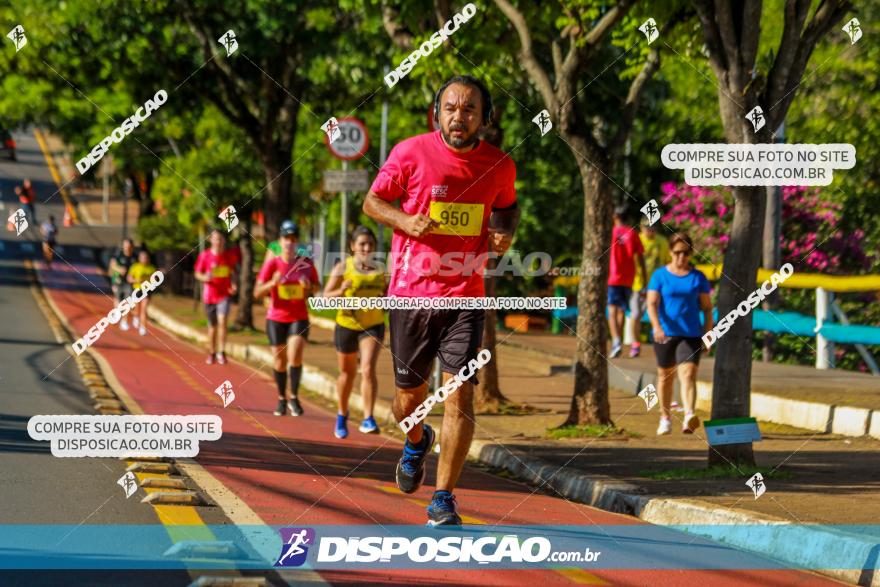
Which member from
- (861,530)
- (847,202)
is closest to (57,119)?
(847,202)

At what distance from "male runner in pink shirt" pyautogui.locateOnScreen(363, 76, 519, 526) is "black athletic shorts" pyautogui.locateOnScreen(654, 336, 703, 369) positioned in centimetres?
589

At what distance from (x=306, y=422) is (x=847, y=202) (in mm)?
10495

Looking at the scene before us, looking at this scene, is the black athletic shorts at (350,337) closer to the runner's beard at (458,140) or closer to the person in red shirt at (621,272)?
the runner's beard at (458,140)

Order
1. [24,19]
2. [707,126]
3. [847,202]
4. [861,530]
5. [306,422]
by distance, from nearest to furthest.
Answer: [861,530] → [306,422] → [847,202] → [24,19] → [707,126]

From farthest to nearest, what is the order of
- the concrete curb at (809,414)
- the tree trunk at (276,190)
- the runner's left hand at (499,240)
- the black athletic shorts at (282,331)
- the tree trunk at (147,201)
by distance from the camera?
1. the tree trunk at (147,201)
2. the tree trunk at (276,190)
3. the black athletic shorts at (282,331)
4. the concrete curb at (809,414)
5. the runner's left hand at (499,240)

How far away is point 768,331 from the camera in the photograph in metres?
19.1

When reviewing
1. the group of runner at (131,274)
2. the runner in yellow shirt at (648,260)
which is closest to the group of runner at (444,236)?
the runner in yellow shirt at (648,260)

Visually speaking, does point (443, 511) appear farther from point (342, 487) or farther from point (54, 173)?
point (54, 173)

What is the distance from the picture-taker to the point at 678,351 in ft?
44.4

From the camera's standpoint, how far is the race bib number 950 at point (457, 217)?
755cm

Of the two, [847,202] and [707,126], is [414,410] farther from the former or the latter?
[707,126]

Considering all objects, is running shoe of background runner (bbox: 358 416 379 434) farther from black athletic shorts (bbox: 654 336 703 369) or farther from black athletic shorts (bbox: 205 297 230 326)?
black athletic shorts (bbox: 205 297 230 326)

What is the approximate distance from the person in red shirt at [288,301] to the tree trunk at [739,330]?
554 centimetres

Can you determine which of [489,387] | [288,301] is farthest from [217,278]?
[489,387]
